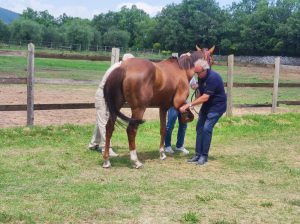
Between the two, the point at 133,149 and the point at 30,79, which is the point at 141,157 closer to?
the point at 133,149

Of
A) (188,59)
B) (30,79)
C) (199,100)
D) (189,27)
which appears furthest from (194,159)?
(189,27)

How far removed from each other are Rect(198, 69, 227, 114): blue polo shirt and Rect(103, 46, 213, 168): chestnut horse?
1.06 feet

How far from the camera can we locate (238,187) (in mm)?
5746

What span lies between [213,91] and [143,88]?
1111 mm

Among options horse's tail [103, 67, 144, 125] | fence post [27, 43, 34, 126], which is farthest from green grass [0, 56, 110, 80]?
horse's tail [103, 67, 144, 125]

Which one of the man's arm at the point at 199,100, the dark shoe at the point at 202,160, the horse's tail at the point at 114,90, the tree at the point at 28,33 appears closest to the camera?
the horse's tail at the point at 114,90

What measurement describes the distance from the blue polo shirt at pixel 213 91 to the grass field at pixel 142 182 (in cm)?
88

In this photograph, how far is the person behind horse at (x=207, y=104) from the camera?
22.7ft

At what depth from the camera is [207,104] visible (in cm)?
714

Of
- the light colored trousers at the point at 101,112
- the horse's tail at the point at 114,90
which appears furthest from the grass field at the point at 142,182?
the horse's tail at the point at 114,90

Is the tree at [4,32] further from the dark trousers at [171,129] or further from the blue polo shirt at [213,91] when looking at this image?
the blue polo shirt at [213,91]

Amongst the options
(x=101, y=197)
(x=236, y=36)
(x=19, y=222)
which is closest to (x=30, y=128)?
(x=101, y=197)

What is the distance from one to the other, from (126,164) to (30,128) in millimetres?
2891

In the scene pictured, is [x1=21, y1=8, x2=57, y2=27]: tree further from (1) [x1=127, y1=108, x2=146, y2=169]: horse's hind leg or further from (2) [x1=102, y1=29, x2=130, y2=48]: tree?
Answer: (1) [x1=127, y1=108, x2=146, y2=169]: horse's hind leg
